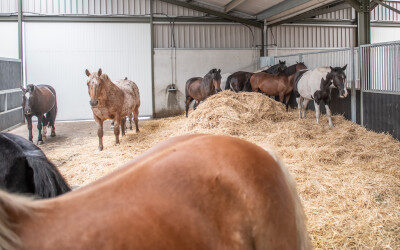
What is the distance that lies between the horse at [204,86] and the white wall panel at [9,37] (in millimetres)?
5564

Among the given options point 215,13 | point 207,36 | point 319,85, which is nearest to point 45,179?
point 319,85

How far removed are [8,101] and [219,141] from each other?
945 cm

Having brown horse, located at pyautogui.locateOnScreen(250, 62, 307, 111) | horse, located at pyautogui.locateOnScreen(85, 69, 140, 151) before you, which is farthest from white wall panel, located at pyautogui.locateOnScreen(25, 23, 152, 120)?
horse, located at pyautogui.locateOnScreen(85, 69, 140, 151)

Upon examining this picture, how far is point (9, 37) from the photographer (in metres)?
11.1

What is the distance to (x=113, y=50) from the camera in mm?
11812

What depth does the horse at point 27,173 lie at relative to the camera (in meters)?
1.85

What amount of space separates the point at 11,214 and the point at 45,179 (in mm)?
968

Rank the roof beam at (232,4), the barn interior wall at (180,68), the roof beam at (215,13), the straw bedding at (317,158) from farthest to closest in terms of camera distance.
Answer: the barn interior wall at (180,68) < the roof beam at (215,13) < the roof beam at (232,4) < the straw bedding at (317,158)

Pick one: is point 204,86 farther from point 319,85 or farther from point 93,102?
point 93,102

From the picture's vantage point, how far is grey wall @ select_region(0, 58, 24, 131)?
8859 millimetres

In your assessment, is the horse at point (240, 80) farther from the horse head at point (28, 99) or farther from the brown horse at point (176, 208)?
the brown horse at point (176, 208)

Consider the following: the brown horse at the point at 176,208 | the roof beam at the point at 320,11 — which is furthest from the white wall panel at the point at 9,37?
the brown horse at the point at 176,208

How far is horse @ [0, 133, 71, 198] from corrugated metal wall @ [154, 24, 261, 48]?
10.5 m

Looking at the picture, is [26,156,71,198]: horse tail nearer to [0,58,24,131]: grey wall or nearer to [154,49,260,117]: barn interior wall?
[0,58,24,131]: grey wall
